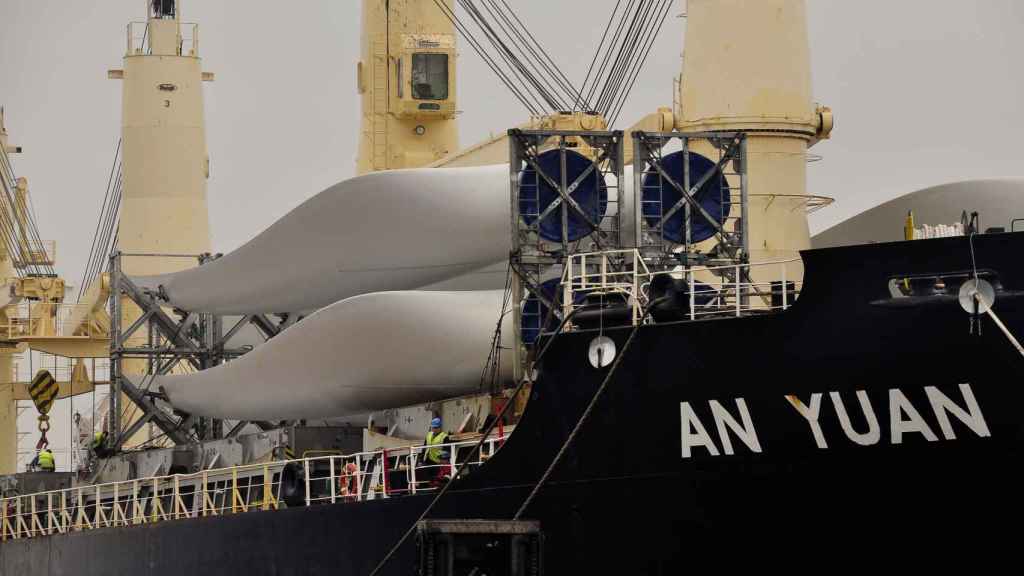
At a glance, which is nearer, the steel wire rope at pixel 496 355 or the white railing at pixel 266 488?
the white railing at pixel 266 488

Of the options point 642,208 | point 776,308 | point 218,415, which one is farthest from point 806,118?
point 776,308

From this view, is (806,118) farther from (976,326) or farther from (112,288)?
(976,326)

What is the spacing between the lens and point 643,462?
24.0 meters

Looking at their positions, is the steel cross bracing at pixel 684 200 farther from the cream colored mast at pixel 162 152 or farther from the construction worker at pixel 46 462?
the cream colored mast at pixel 162 152

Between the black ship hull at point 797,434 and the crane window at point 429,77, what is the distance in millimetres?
24737

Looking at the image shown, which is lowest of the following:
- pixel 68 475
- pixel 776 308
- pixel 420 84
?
pixel 68 475

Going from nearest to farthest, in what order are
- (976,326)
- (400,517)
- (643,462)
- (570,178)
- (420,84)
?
(976,326), (643,462), (400,517), (570,178), (420,84)

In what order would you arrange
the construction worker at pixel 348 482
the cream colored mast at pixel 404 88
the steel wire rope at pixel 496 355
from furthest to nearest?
the cream colored mast at pixel 404 88, the steel wire rope at pixel 496 355, the construction worker at pixel 348 482

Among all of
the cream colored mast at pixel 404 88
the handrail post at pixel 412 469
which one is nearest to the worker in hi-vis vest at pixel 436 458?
the handrail post at pixel 412 469

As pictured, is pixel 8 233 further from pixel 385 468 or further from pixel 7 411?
pixel 385 468

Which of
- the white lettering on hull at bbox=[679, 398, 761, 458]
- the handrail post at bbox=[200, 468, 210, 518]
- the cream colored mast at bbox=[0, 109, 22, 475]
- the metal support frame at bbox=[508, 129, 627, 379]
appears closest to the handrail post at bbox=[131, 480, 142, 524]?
the handrail post at bbox=[200, 468, 210, 518]

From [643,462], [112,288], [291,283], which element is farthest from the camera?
[112,288]

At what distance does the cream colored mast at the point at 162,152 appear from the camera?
195 ft

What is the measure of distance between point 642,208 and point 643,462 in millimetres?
7374
